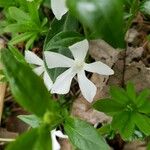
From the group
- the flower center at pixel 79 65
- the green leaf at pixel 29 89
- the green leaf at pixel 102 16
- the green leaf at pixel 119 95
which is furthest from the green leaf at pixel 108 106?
the green leaf at pixel 102 16

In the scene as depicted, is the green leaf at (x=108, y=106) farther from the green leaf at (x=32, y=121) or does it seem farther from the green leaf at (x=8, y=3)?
the green leaf at (x=8, y=3)

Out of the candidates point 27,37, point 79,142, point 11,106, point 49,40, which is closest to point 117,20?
point 79,142

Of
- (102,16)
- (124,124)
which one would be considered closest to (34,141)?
(102,16)

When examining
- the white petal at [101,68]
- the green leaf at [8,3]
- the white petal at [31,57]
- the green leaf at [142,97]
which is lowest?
the green leaf at [142,97]

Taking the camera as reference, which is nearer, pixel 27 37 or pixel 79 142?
pixel 79 142

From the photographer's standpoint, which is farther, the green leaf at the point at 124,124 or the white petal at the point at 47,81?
the white petal at the point at 47,81

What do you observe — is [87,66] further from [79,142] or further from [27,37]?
[27,37]

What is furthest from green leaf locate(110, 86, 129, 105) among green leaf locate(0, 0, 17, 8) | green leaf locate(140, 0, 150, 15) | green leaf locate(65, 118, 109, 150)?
green leaf locate(0, 0, 17, 8)
